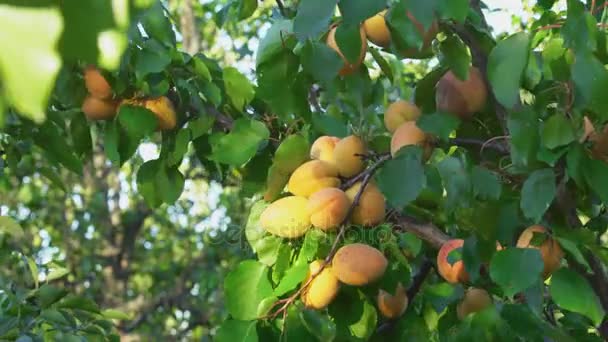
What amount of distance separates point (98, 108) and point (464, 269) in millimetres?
645

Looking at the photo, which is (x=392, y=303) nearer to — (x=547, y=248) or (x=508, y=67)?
(x=547, y=248)

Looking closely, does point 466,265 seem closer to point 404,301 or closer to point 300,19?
point 404,301

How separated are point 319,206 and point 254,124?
271 millimetres

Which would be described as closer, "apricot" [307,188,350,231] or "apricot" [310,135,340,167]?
"apricot" [307,188,350,231]

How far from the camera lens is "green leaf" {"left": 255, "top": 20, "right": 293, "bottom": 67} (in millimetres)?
1140

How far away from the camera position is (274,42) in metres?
1.15

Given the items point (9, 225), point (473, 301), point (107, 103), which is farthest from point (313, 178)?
point (9, 225)

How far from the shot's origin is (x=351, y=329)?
3.88 ft

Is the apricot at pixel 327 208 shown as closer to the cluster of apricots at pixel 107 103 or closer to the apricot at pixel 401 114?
the apricot at pixel 401 114

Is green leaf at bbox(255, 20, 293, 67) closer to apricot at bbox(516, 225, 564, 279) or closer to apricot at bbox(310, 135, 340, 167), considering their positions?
apricot at bbox(310, 135, 340, 167)

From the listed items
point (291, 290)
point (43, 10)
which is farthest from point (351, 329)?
point (43, 10)

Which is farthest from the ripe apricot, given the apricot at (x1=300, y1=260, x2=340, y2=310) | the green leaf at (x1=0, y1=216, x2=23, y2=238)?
the green leaf at (x1=0, y1=216, x2=23, y2=238)

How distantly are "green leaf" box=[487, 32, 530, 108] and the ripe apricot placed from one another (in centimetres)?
29

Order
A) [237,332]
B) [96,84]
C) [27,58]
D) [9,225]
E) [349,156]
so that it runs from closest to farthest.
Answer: [27,58] < [237,332] < [349,156] < [96,84] < [9,225]
